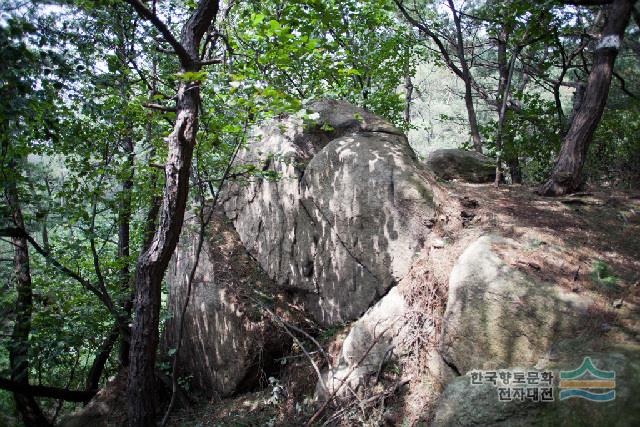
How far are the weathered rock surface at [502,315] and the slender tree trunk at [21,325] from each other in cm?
566

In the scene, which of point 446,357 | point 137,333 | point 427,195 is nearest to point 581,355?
point 446,357

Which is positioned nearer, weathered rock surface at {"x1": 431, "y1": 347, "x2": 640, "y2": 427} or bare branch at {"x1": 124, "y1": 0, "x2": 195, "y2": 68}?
weathered rock surface at {"x1": 431, "y1": 347, "x2": 640, "y2": 427}

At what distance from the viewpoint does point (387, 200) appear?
6.09 metres

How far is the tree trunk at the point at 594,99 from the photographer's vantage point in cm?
582

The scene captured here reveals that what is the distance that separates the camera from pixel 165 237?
15.8 feet

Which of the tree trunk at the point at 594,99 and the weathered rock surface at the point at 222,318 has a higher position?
the tree trunk at the point at 594,99

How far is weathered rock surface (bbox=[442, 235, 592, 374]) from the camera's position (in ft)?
12.3

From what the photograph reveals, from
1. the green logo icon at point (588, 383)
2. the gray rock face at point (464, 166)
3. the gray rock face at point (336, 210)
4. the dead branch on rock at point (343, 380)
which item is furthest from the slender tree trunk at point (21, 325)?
the gray rock face at point (464, 166)

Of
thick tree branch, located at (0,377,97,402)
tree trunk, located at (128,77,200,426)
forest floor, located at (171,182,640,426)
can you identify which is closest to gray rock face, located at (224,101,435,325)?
forest floor, located at (171,182,640,426)

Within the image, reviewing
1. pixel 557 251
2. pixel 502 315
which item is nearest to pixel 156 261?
pixel 502 315

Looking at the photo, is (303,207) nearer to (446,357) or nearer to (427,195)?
(427,195)

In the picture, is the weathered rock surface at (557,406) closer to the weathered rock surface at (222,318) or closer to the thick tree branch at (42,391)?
the weathered rock surface at (222,318)

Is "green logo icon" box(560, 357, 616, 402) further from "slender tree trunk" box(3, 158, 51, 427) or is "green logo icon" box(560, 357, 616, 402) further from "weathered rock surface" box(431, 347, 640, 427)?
"slender tree trunk" box(3, 158, 51, 427)

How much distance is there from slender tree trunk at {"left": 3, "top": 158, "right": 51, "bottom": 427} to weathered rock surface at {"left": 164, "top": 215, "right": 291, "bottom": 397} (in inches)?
92.1
